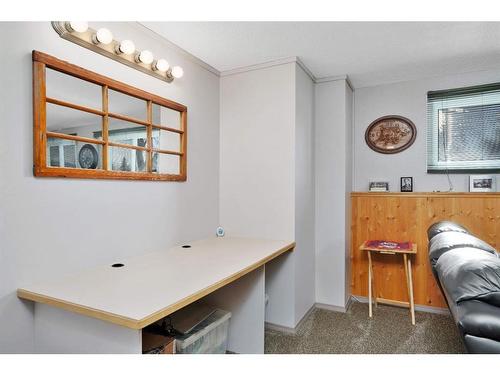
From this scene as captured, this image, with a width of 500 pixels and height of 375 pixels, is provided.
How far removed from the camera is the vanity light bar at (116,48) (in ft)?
5.12

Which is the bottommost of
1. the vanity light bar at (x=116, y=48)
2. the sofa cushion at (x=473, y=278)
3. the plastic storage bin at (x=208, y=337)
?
the plastic storage bin at (x=208, y=337)

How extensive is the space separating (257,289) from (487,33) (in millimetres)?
2333

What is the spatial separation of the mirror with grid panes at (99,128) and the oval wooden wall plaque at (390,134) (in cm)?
197

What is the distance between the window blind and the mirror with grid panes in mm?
2358

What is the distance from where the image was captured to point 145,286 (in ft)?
4.58

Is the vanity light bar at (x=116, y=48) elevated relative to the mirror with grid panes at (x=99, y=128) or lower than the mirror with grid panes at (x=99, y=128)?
elevated

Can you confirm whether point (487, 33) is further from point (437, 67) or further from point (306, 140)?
point (306, 140)

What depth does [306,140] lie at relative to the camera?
279cm

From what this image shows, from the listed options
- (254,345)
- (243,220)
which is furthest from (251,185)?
(254,345)

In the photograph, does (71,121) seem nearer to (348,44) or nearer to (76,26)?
(76,26)

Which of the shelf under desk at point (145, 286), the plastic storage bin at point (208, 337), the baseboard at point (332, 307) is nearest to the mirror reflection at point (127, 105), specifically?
the shelf under desk at point (145, 286)

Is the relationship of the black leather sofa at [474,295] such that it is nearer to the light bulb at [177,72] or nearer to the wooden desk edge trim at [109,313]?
the wooden desk edge trim at [109,313]

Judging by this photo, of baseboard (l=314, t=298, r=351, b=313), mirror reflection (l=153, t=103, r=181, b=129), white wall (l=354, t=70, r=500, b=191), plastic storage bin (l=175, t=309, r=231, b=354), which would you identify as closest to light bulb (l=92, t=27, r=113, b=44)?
mirror reflection (l=153, t=103, r=181, b=129)
